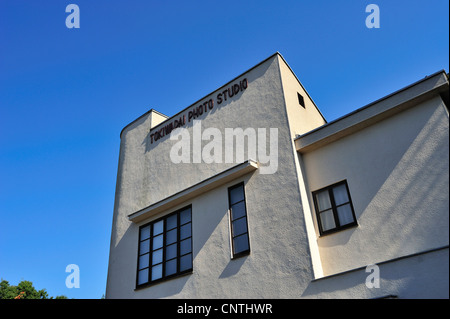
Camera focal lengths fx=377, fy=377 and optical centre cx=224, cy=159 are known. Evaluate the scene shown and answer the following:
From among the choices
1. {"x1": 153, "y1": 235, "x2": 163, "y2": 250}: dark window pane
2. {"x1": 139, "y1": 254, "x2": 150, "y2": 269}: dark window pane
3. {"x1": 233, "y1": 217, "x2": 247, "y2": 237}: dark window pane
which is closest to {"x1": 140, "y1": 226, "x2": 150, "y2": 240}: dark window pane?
{"x1": 153, "y1": 235, "x2": 163, "y2": 250}: dark window pane

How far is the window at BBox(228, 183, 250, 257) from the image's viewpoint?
10.1 metres

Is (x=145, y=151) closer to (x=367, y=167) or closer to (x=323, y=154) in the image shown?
(x=323, y=154)

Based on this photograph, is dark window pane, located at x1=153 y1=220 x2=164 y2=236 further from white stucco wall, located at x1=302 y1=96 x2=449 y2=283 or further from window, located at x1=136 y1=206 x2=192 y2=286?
white stucco wall, located at x1=302 y1=96 x2=449 y2=283

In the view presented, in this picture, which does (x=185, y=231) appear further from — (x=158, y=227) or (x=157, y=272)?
(x=157, y=272)

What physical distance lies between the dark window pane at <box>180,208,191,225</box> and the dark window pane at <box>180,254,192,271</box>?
3.57 ft

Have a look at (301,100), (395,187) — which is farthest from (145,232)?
(395,187)

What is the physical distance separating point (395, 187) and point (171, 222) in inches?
266

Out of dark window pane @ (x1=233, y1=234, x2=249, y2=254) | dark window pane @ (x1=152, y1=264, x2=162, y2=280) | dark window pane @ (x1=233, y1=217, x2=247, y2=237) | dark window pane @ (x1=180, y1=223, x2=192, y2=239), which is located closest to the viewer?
dark window pane @ (x1=233, y1=234, x2=249, y2=254)

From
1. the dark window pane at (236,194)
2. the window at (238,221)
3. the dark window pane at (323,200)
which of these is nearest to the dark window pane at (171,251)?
the window at (238,221)

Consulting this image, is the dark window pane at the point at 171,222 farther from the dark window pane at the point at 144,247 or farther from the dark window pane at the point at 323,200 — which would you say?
the dark window pane at the point at 323,200

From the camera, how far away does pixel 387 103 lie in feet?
29.5

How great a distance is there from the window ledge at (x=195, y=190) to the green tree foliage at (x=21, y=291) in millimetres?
30013
